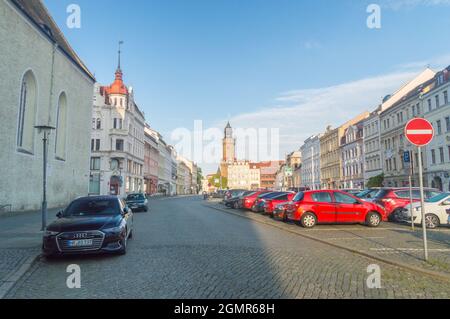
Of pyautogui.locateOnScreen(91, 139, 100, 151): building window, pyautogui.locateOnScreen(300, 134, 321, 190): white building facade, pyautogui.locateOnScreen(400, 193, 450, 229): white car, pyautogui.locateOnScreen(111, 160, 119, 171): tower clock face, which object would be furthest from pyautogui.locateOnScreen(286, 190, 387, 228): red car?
pyautogui.locateOnScreen(300, 134, 321, 190): white building facade

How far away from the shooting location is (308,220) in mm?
15484

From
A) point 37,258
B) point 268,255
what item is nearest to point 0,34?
point 37,258

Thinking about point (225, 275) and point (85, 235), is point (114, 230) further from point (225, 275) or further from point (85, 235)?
point (225, 275)

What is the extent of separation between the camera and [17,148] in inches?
977

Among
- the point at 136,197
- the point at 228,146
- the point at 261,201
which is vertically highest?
the point at 228,146

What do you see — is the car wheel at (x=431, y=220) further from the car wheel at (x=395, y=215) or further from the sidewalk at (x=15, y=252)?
the sidewalk at (x=15, y=252)

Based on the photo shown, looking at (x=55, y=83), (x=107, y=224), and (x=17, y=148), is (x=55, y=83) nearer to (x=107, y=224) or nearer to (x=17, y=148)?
(x=17, y=148)

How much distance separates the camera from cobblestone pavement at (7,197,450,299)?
5793 millimetres

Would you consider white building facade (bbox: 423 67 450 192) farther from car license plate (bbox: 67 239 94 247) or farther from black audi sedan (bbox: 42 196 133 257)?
car license plate (bbox: 67 239 94 247)

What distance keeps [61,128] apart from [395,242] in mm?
31146

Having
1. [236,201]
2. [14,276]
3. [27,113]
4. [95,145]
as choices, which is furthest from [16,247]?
[95,145]

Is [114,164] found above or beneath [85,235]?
above
